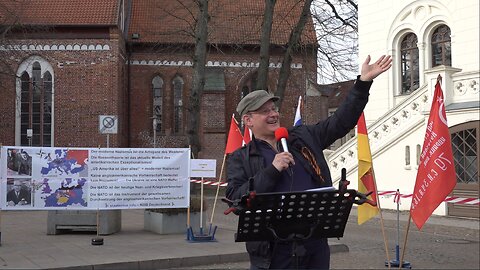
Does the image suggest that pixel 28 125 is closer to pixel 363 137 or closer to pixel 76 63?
pixel 76 63

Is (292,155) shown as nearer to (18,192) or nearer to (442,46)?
(18,192)

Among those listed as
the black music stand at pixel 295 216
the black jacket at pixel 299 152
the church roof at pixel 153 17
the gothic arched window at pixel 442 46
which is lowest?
the black music stand at pixel 295 216

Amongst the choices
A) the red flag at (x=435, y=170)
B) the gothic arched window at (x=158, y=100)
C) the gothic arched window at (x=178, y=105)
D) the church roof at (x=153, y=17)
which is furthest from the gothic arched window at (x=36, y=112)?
the red flag at (x=435, y=170)

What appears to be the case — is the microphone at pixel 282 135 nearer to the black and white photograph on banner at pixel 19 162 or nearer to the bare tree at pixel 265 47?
the black and white photograph on banner at pixel 19 162

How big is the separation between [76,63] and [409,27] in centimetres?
1630

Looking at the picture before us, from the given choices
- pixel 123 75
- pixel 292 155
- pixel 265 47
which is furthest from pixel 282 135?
pixel 123 75

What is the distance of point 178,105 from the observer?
33.8 meters

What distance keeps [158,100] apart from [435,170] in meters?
26.6

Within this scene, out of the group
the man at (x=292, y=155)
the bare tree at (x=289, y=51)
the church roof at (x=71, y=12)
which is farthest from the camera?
the church roof at (x=71, y=12)

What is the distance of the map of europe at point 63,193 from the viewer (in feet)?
37.6

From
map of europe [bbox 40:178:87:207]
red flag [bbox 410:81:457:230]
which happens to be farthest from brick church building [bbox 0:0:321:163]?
red flag [bbox 410:81:457:230]

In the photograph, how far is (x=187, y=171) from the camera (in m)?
12.1

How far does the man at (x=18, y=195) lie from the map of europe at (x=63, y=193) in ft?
0.95

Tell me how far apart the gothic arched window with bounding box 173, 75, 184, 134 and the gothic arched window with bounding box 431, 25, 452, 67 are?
1553 cm
